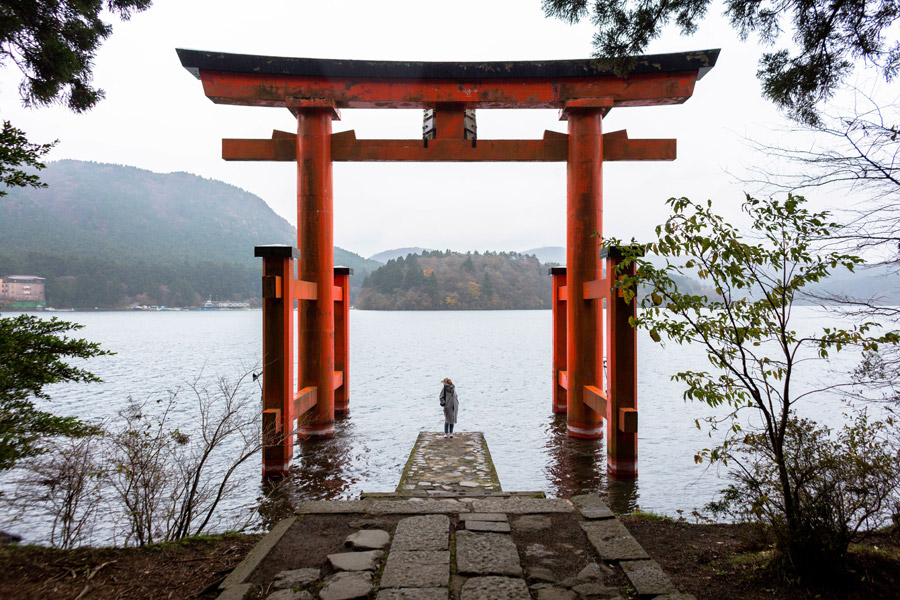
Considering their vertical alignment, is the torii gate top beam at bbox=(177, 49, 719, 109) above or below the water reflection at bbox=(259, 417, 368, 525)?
above

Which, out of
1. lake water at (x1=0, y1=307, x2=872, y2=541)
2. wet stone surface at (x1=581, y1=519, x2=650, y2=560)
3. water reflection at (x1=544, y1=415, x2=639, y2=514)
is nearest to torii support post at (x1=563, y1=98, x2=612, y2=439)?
water reflection at (x1=544, y1=415, x2=639, y2=514)

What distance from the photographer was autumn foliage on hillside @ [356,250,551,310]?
308ft

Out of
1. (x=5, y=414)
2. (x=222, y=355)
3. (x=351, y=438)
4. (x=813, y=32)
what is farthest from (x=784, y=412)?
(x=222, y=355)

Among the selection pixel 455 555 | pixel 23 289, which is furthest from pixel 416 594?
pixel 23 289

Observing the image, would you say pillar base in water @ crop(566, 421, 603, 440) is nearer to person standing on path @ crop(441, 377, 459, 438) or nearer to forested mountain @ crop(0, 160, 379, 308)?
person standing on path @ crop(441, 377, 459, 438)

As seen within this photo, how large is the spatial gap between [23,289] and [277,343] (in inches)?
2895

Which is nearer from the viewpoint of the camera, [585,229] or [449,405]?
[585,229]

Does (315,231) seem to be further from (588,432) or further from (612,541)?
(612,541)

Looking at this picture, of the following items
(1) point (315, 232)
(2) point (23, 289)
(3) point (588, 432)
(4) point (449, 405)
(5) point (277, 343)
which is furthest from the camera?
(2) point (23, 289)

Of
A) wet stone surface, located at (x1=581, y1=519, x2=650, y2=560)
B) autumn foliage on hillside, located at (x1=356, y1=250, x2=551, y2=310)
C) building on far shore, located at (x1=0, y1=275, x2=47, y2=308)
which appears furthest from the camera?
autumn foliage on hillside, located at (x1=356, y1=250, x2=551, y2=310)

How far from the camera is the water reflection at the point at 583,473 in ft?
23.3

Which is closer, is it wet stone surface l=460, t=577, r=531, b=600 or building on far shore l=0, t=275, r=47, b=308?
wet stone surface l=460, t=577, r=531, b=600

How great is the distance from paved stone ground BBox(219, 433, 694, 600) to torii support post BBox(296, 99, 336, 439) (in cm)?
445

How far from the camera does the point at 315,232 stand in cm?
920
